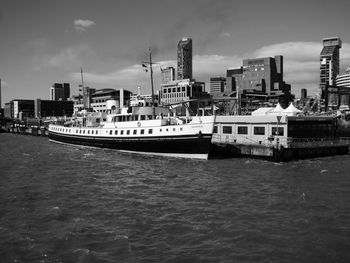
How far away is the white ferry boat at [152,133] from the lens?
46250mm

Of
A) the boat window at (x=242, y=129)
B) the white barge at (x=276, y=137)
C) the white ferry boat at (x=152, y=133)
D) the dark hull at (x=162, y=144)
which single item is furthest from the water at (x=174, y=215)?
the boat window at (x=242, y=129)

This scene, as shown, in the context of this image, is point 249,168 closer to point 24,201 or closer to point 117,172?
point 117,172

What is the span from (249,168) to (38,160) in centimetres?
2816

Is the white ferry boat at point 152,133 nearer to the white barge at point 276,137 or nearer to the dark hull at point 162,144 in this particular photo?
the dark hull at point 162,144

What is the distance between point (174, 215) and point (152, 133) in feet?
95.0

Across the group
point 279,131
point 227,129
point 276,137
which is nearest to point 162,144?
point 227,129

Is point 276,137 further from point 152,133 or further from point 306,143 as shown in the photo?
point 152,133

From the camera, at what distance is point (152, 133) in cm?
5003

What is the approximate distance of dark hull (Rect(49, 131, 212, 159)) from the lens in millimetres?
46156

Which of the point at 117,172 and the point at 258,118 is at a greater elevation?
the point at 258,118

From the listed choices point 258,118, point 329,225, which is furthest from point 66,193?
point 258,118

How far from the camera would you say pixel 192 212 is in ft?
73.0

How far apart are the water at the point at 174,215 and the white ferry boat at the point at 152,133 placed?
864 centimetres

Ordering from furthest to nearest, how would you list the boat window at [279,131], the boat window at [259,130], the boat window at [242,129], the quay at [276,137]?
the boat window at [242,129] → the boat window at [259,130] → the boat window at [279,131] → the quay at [276,137]
